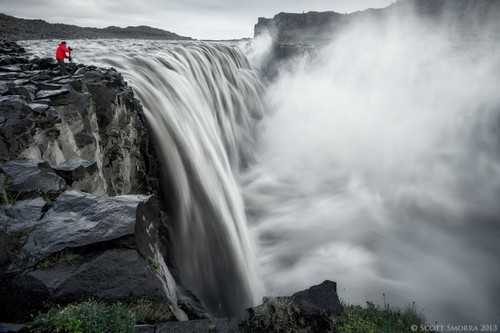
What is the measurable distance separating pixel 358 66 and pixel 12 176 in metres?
40.8

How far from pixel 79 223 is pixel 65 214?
0.39 meters

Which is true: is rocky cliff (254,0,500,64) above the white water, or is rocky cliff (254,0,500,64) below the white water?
above

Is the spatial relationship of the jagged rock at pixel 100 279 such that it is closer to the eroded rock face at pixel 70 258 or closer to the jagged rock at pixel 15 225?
the eroded rock face at pixel 70 258

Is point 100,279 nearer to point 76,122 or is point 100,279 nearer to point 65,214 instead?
point 65,214

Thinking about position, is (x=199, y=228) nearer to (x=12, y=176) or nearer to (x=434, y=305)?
(x=12, y=176)

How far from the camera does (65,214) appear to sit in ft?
16.3

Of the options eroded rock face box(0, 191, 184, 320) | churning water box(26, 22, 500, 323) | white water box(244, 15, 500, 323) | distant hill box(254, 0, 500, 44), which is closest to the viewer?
eroded rock face box(0, 191, 184, 320)

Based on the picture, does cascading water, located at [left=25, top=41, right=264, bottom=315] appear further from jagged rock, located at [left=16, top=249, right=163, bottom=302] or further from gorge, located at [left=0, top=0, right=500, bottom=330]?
jagged rock, located at [left=16, top=249, right=163, bottom=302]

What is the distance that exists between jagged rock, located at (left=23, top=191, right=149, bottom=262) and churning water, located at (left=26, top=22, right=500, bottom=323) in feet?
14.3

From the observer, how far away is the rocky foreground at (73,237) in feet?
13.5

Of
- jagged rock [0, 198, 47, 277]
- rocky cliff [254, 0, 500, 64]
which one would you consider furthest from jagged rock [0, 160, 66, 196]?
rocky cliff [254, 0, 500, 64]

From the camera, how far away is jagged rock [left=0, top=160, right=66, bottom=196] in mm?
5316

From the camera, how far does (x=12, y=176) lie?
17.8 ft

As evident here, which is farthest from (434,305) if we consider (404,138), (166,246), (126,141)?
(404,138)
